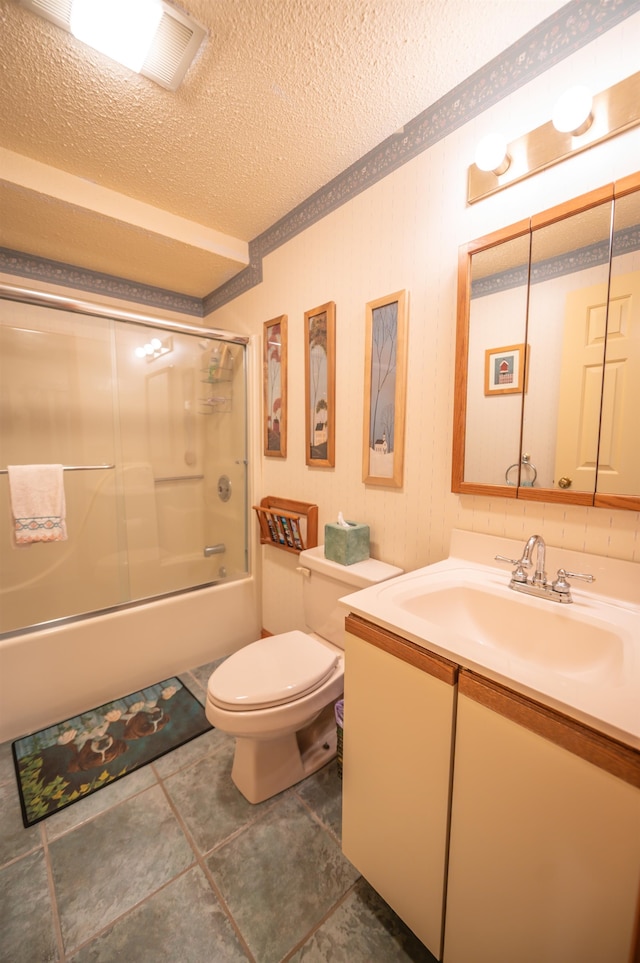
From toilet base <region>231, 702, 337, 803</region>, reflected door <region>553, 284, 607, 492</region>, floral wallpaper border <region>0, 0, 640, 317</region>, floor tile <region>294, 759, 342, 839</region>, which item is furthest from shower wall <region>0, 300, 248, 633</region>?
reflected door <region>553, 284, 607, 492</region>

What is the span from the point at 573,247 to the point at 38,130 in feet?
6.03

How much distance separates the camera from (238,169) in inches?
60.5

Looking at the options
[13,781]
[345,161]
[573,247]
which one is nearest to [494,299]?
[573,247]

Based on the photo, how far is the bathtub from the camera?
1531mm

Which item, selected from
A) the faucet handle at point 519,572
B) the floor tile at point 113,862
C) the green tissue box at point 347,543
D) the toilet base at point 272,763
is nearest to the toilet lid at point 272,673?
Answer: the toilet base at point 272,763

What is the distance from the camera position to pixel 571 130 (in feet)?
3.05

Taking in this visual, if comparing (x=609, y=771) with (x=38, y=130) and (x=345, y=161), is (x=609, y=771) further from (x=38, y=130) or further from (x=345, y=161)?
(x=38, y=130)

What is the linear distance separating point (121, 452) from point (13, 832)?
160 cm

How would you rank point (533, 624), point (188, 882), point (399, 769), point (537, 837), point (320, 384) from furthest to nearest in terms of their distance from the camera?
point (320, 384)
point (188, 882)
point (533, 624)
point (399, 769)
point (537, 837)

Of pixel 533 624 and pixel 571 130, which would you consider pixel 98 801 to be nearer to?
pixel 533 624

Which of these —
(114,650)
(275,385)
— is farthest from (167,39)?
(114,650)

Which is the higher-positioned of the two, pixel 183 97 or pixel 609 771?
pixel 183 97

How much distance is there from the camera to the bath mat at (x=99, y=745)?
1305 mm

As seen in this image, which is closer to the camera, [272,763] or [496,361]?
[496,361]
